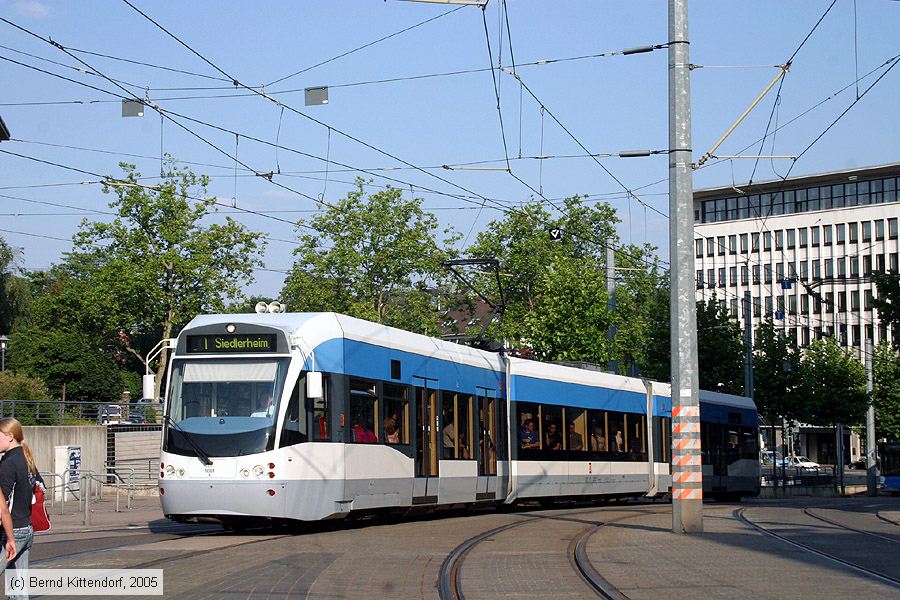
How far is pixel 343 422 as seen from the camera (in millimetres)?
17656

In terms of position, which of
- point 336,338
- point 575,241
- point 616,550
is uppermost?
point 575,241

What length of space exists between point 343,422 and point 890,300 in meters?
25.0

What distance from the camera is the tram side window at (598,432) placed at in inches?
1090

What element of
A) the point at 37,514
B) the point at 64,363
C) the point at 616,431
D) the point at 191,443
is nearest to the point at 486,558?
the point at 191,443

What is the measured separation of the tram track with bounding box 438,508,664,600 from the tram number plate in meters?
3.12

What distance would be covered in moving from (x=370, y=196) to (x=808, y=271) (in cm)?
4738

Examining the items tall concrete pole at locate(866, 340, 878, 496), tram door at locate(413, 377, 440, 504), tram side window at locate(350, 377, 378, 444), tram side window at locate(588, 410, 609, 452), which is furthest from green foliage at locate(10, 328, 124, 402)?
tram side window at locate(350, 377, 378, 444)

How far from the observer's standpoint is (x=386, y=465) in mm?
18719

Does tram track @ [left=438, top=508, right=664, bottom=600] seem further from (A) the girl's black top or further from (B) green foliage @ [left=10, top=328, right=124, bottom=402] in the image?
(B) green foliage @ [left=10, top=328, right=124, bottom=402]

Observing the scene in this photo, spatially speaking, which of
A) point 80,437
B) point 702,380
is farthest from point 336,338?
point 702,380

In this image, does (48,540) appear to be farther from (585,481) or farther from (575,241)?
(575,241)

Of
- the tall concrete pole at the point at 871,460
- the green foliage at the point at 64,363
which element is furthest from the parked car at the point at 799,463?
the green foliage at the point at 64,363

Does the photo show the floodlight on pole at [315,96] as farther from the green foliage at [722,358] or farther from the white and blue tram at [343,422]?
the green foliage at [722,358]

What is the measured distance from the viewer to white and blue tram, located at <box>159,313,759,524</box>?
16.4m
